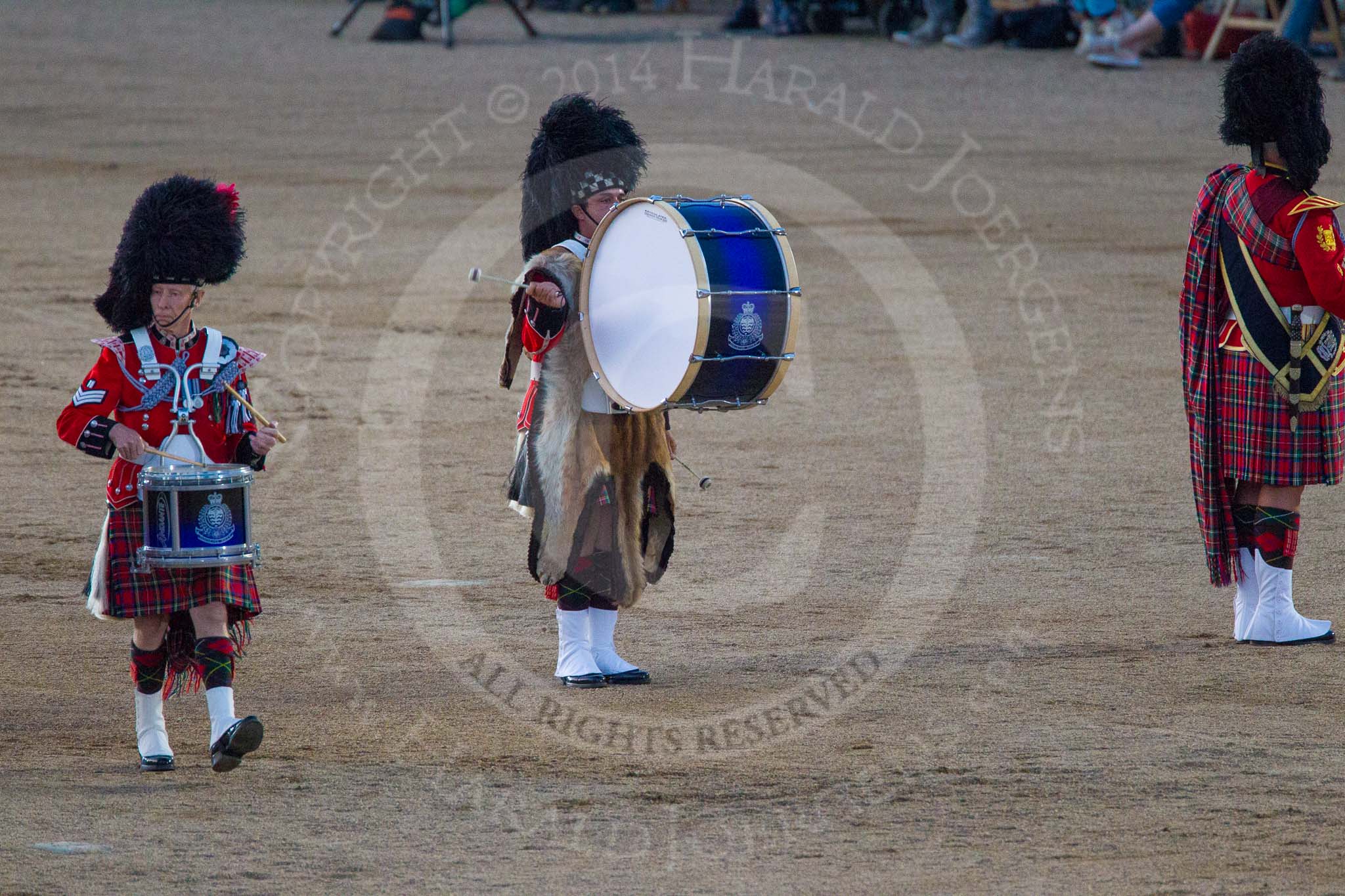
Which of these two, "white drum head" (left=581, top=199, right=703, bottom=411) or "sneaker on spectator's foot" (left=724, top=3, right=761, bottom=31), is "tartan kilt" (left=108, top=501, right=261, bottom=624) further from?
"sneaker on spectator's foot" (left=724, top=3, right=761, bottom=31)

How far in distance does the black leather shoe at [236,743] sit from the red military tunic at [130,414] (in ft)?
2.10

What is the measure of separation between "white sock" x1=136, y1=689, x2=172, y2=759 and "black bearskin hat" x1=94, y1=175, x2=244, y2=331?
97 centimetres

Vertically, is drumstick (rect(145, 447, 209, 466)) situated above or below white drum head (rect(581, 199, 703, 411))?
below

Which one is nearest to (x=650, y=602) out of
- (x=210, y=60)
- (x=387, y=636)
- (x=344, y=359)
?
(x=387, y=636)

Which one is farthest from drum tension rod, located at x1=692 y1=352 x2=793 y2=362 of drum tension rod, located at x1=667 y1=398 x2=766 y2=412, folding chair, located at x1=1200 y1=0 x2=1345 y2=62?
folding chair, located at x1=1200 y1=0 x2=1345 y2=62

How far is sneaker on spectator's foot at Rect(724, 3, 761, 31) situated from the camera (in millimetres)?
28797

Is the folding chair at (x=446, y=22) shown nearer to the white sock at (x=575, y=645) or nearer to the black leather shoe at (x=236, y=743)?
the white sock at (x=575, y=645)

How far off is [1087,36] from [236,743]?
2039 cm

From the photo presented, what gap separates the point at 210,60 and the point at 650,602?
2085 centimetres

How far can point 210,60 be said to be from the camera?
25719 millimetres

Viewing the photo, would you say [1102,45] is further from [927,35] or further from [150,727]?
[150,727]

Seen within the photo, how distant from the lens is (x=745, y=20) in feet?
94.6

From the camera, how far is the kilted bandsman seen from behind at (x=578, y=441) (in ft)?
18.2

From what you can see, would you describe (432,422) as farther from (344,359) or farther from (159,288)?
(159,288)
